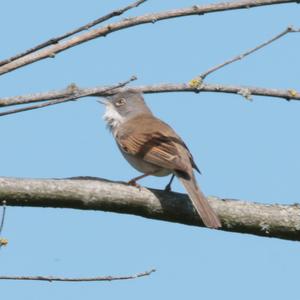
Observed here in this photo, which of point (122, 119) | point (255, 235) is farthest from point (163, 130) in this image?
point (255, 235)

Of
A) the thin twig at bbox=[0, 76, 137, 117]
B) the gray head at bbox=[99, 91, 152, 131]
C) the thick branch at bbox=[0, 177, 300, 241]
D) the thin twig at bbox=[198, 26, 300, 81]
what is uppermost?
the gray head at bbox=[99, 91, 152, 131]

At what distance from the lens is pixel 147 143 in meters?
7.16

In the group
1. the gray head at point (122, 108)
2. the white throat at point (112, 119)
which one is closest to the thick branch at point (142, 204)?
the white throat at point (112, 119)

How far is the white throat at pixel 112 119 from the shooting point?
807 centimetres


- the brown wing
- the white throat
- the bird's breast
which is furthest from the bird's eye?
the bird's breast

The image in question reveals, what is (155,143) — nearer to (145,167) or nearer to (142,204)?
(145,167)

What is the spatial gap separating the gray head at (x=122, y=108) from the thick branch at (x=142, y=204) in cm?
287

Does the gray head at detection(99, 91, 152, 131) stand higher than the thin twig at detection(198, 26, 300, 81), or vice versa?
the gray head at detection(99, 91, 152, 131)

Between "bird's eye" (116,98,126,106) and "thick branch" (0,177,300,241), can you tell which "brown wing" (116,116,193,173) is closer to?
"bird's eye" (116,98,126,106)

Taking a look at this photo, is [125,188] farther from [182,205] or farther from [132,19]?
[132,19]

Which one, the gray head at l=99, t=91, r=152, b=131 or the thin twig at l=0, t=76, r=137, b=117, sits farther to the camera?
the gray head at l=99, t=91, r=152, b=131

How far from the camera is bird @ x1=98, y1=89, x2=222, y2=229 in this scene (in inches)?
252

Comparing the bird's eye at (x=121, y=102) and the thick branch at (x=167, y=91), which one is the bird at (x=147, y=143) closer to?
the bird's eye at (x=121, y=102)

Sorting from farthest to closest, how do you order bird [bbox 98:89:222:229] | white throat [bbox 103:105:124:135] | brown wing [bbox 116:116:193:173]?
1. white throat [bbox 103:105:124:135]
2. brown wing [bbox 116:116:193:173]
3. bird [bbox 98:89:222:229]
